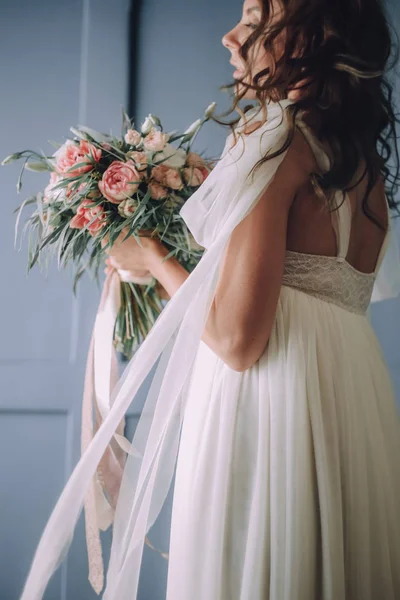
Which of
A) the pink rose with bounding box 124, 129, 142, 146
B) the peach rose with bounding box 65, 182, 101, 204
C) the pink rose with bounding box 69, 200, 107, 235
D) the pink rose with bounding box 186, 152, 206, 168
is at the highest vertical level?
the pink rose with bounding box 124, 129, 142, 146

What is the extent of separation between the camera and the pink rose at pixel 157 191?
109 centimetres

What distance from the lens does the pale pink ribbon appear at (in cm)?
121

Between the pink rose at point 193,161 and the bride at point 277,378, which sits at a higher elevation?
the pink rose at point 193,161

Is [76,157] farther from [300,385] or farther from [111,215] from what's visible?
[300,385]

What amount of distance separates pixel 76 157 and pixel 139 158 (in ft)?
0.40

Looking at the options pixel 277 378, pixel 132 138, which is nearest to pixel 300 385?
pixel 277 378

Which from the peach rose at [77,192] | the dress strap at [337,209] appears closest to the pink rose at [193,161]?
the peach rose at [77,192]

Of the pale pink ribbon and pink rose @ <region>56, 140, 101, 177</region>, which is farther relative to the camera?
the pale pink ribbon

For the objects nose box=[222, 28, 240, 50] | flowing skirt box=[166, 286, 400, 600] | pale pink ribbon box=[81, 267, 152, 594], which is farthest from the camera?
pale pink ribbon box=[81, 267, 152, 594]

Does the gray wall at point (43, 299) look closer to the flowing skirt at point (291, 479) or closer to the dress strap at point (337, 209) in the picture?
the flowing skirt at point (291, 479)

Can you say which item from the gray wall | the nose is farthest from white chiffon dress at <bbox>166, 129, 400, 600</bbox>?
the gray wall

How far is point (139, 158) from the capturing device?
3.58 ft

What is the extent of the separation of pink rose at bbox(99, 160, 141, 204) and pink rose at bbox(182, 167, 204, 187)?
4.9 inches

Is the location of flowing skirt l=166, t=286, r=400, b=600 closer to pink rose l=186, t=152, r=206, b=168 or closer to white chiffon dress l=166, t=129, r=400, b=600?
white chiffon dress l=166, t=129, r=400, b=600
